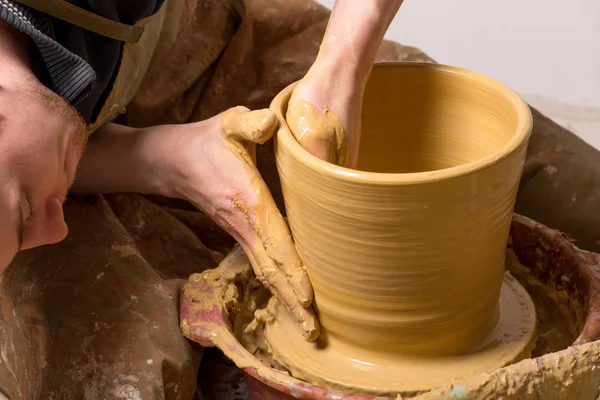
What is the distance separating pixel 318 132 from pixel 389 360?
13.4 inches

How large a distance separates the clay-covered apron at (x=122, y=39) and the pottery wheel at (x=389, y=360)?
459 mm

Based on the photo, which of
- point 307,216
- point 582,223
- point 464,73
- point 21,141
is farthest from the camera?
point 582,223

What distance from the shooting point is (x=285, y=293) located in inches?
46.8

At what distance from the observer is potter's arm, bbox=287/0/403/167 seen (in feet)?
3.54

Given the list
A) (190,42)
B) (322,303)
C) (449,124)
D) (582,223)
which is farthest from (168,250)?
(582,223)

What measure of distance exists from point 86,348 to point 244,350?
23cm

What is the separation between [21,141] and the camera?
38.0 inches

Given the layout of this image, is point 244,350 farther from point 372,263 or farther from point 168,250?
point 168,250

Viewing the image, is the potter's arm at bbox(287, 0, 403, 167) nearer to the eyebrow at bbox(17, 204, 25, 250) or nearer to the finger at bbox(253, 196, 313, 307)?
the finger at bbox(253, 196, 313, 307)

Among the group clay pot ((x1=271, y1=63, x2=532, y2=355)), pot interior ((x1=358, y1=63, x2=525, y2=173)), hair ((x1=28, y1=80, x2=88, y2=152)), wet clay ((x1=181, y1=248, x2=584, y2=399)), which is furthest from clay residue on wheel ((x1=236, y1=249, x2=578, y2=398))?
hair ((x1=28, y1=80, x2=88, y2=152))

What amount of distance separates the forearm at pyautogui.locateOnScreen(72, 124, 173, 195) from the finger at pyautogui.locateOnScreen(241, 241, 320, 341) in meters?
0.25

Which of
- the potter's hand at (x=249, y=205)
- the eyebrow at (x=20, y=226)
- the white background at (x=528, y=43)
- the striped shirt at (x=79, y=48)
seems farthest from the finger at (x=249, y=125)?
the white background at (x=528, y=43)

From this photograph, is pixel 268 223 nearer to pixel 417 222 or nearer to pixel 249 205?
pixel 249 205

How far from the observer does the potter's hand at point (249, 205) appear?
117 cm
